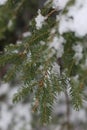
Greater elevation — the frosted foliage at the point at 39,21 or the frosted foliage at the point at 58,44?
the frosted foliage at the point at 39,21

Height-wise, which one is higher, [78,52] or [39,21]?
[39,21]

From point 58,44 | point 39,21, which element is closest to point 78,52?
point 58,44

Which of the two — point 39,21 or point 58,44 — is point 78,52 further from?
point 39,21

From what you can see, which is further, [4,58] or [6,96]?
[6,96]

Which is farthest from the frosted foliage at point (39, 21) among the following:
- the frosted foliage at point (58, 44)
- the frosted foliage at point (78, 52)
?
the frosted foliage at point (78, 52)

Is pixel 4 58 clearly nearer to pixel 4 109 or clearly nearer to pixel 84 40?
pixel 84 40

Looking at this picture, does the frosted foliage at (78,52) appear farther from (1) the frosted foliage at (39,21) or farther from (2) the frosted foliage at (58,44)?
(1) the frosted foliage at (39,21)

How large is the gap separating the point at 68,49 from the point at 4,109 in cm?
242


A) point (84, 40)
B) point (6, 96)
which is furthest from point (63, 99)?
point (84, 40)

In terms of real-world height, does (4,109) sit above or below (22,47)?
above

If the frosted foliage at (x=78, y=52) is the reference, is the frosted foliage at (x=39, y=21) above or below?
above

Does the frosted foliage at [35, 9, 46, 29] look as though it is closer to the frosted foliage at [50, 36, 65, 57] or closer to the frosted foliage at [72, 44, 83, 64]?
the frosted foliage at [50, 36, 65, 57]

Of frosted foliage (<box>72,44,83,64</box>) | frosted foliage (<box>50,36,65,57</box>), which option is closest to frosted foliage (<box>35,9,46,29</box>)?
frosted foliage (<box>50,36,65,57</box>)

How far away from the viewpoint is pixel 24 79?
1.62 meters
